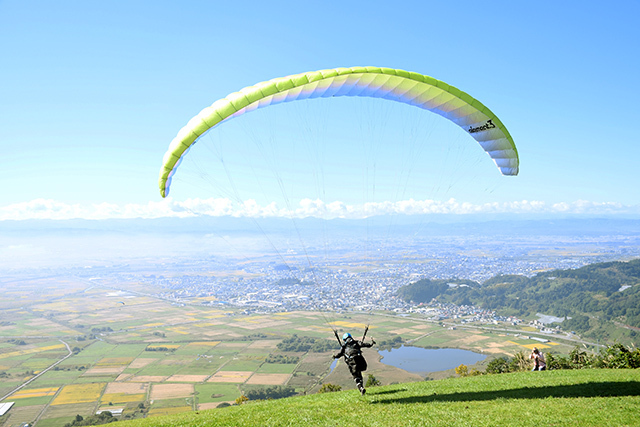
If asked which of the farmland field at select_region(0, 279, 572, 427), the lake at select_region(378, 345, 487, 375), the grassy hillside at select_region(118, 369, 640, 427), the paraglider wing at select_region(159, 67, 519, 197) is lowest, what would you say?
the farmland field at select_region(0, 279, 572, 427)

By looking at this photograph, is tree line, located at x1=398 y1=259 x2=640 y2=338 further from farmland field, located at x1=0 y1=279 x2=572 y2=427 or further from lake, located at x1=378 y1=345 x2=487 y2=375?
lake, located at x1=378 y1=345 x2=487 y2=375

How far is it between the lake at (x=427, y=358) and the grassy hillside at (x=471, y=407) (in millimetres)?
33916

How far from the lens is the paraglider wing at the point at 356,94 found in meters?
10.9

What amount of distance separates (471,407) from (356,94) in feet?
30.1

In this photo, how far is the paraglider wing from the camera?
1088cm

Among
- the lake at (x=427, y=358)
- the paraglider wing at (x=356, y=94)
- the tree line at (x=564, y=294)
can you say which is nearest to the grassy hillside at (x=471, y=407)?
the paraglider wing at (x=356, y=94)

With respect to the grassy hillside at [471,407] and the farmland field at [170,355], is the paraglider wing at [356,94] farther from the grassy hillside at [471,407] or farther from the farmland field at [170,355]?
the farmland field at [170,355]

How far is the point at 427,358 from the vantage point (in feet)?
161

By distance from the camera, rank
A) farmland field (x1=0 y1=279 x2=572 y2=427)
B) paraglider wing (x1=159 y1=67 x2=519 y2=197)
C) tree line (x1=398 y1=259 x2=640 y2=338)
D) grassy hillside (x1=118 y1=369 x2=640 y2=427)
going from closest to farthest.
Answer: grassy hillside (x1=118 y1=369 x2=640 y2=427) → paraglider wing (x1=159 y1=67 x2=519 y2=197) → farmland field (x1=0 y1=279 x2=572 y2=427) → tree line (x1=398 y1=259 x2=640 y2=338)

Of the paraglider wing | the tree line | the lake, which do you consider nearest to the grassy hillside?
the paraglider wing

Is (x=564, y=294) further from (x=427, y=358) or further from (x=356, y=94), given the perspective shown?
(x=356, y=94)

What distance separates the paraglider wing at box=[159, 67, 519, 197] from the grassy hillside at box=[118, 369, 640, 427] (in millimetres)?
7254

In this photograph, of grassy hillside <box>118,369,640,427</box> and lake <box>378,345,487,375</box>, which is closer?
grassy hillside <box>118,369,640,427</box>

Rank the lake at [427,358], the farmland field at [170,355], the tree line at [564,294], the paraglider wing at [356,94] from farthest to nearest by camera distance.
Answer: the tree line at [564,294] < the lake at [427,358] < the farmland field at [170,355] < the paraglider wing at [356,94]
